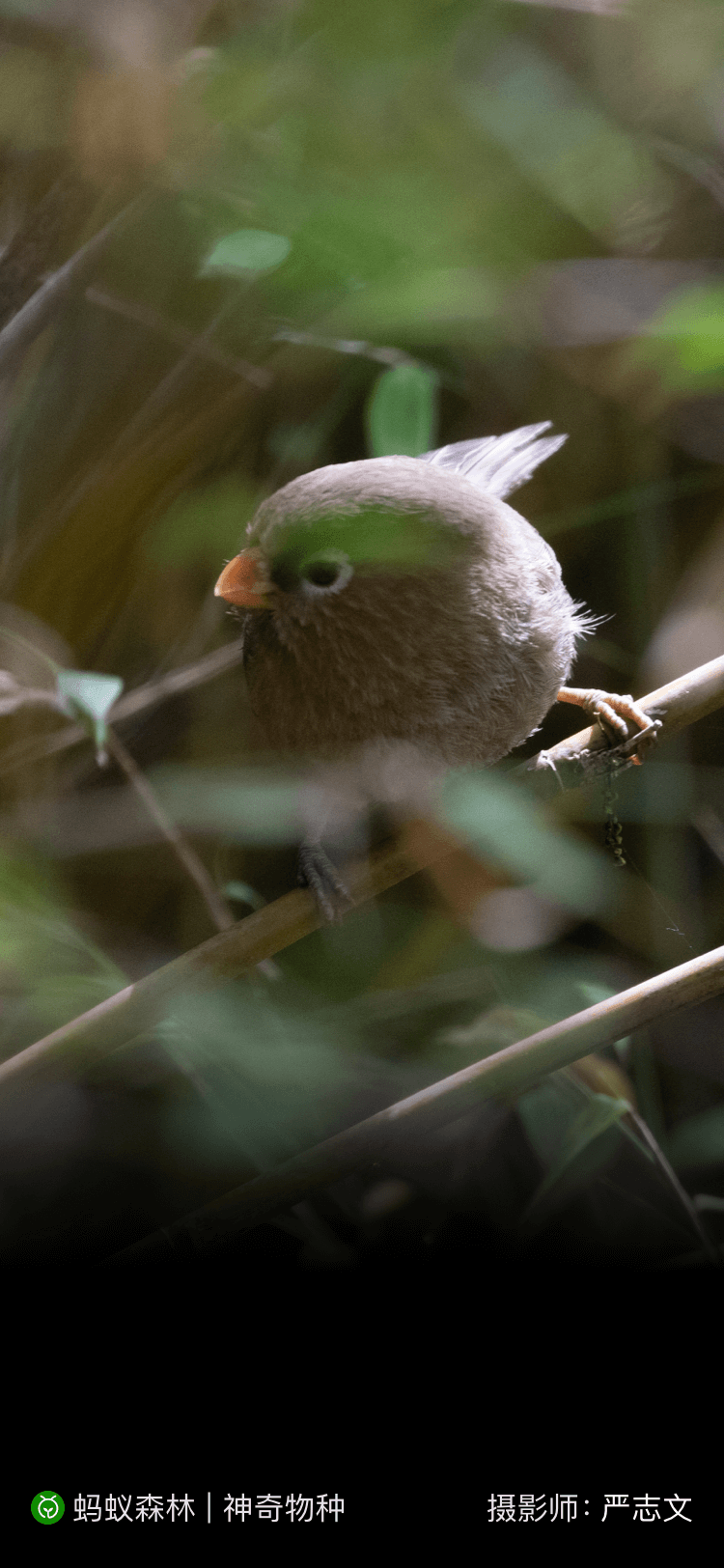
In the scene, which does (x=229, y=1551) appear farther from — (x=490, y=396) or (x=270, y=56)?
(x=490, y=396)

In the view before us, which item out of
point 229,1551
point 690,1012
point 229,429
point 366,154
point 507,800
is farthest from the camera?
point 690,1012

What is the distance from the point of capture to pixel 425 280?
1.19ft

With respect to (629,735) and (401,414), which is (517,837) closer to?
(629,735)

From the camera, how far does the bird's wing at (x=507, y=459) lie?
34.1 inches

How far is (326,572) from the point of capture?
600 millimetres

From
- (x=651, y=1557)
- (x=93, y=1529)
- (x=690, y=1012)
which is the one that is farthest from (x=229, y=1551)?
(x=690, y=1012)

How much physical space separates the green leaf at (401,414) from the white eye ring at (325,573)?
173 mm

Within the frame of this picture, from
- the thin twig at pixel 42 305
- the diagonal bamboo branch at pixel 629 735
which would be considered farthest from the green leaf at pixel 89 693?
the diagonal bamboo branch at pixel 629 735

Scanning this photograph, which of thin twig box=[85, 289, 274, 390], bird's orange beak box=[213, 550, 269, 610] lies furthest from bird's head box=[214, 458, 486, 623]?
thin twig box=[85, 289, 274, 390]

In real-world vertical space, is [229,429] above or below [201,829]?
above

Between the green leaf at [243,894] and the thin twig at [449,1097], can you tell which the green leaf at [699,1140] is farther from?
the green leaf at [243,894]

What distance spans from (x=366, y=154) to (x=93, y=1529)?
747mm

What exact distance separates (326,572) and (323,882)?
285 mm

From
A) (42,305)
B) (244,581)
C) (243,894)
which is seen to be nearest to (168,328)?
(42,305)
